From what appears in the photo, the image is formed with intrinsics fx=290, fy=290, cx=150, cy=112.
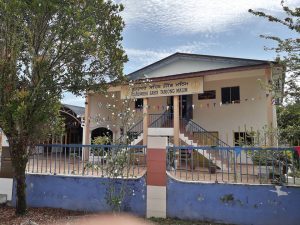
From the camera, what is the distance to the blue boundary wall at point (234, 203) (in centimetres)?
659

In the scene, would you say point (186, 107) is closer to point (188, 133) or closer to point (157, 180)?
point (188, 133)

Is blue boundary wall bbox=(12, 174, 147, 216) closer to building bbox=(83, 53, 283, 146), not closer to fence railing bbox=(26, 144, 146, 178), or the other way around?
fence railing bbox=(26, 144, 146, 178)

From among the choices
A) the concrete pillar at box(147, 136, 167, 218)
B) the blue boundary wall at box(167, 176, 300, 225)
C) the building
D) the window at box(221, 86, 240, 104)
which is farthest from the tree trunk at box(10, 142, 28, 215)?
the window at box(221, 86, 240, 104)

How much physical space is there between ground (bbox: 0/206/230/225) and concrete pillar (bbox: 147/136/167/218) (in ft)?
0.95

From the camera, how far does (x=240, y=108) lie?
15555mm

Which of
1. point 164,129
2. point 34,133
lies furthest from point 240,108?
point 34,133

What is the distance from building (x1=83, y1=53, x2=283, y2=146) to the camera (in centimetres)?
1394

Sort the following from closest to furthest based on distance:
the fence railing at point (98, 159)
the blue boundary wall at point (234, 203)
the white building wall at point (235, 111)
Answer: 1. the blue boundary wall at point (234, 203)
2. the fence railing at point (98, 159)
3. the white building wall at point (235, 111)

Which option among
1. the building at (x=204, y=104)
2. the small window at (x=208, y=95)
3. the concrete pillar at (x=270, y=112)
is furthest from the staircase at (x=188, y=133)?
the concrete pillar at (x=270, y=112)

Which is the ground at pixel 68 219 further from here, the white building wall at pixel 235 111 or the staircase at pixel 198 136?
the white building wall at pixel 235 111

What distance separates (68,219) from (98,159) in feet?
5.57

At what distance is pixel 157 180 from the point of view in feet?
24.7

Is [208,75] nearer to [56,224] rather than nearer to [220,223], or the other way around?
[220,223]

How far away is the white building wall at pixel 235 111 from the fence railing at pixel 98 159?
8.34 metres
